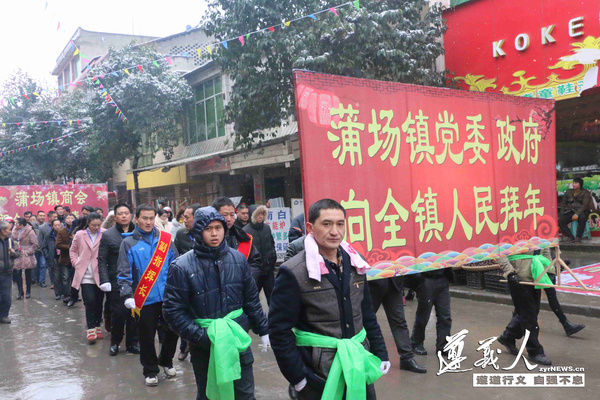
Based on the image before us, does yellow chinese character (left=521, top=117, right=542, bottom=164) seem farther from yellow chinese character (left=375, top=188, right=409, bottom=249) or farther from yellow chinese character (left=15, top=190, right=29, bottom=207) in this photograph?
yellow chinese character (left=15, top=190, right=29, bottom=207)

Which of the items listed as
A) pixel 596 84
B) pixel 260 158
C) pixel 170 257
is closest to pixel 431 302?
pixel 170 257

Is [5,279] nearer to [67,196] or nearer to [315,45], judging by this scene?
[315,45]

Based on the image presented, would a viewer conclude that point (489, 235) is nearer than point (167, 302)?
No

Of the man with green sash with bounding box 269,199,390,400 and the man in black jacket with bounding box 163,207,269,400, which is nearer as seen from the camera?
the man with green sash with bounding box 269,199,390,400

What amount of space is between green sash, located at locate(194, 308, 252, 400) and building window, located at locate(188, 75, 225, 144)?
1612 centimetres

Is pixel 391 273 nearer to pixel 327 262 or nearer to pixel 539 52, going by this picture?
pixel 327 262

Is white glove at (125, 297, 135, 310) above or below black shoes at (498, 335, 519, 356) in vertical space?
above

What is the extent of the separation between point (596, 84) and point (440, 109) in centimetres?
609

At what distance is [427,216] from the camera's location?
5.17 m

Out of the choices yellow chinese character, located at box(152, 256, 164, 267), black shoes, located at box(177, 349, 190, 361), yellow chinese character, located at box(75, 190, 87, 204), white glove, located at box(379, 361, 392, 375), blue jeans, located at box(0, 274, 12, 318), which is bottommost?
black shoes, located at box(177, 349, 190, 361)

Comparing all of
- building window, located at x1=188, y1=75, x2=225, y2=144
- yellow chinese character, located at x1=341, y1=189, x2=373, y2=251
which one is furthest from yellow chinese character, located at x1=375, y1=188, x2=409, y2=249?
building window, located at x1=188, y1=75, x2=225, y2=144

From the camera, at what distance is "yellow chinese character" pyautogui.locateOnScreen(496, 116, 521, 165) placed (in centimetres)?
573

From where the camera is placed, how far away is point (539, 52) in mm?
10727

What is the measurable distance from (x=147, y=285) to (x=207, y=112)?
52.3 feet
